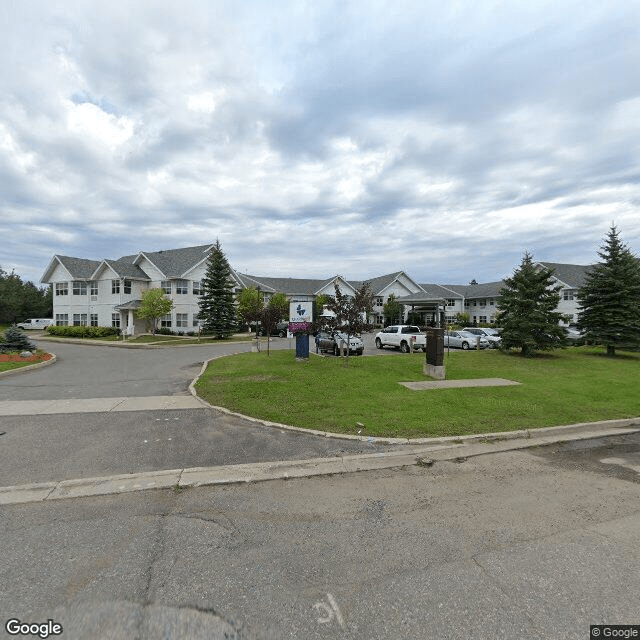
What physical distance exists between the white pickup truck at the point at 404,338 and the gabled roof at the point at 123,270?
3073cm

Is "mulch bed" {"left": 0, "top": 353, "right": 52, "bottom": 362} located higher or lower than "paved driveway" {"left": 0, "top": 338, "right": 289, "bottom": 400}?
higher

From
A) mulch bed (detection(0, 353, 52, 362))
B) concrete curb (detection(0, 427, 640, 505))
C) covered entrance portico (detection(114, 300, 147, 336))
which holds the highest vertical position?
covered entrance portico (detection(114, 300, 147, 336))

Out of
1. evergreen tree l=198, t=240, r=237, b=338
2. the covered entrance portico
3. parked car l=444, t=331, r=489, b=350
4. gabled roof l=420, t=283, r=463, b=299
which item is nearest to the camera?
parked car l=444, t=331, r=489, b=350

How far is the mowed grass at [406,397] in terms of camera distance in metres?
7.83

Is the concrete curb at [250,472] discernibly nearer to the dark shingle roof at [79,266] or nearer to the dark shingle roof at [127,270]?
the dark shingle roof at [127,270]

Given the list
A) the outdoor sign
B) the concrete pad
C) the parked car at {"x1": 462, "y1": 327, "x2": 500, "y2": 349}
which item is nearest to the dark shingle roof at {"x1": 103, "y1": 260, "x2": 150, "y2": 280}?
the outdoor sign

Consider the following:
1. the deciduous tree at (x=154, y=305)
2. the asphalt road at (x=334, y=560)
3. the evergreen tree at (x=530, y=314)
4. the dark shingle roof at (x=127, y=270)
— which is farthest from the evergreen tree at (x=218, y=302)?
the asphalt road at (x=334, y=560)

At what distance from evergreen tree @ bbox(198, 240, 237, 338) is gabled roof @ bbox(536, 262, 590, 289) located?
42.6 metres

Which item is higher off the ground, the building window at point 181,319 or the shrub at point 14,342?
the building window at point 181,319

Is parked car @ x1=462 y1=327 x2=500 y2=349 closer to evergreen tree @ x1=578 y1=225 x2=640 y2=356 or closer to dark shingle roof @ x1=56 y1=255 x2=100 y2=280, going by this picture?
evergreen tree @ x1=578 y1=225 x2=640 y2=356

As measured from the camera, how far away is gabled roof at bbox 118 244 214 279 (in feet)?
139

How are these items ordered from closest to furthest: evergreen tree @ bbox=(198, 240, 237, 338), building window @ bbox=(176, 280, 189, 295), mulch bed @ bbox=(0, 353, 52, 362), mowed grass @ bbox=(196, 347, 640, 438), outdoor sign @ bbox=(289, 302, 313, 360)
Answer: mowed grass @ bbox=(196, 347, 640, 438)
outdoor sign @ bbox=(289, 302, 313, 360)
mulch bed @ bbox=(0, 353, 52, 362)
evergreen tree @ bbox=(198, 240, 237, 338)
building window @ bbox=(176, 280, 189, 295)

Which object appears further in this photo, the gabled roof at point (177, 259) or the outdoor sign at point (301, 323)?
the gabled roof at point (177, 259)

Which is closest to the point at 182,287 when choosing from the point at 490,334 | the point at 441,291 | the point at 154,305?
the point at 154,305
